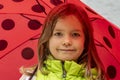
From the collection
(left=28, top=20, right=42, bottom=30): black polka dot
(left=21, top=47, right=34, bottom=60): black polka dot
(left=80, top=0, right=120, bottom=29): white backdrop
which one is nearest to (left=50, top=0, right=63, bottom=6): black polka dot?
(left=28, top=20, right=42, bottom=30): black polka dot

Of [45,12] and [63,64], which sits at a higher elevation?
[45,12]

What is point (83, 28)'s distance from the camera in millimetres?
1697

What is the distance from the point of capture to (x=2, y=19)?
1.84m

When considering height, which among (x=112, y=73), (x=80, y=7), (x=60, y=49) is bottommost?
(x=112, y=73)

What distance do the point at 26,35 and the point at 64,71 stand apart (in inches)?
10.3

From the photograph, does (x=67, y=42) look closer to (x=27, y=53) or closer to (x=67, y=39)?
(x=67, y=39)

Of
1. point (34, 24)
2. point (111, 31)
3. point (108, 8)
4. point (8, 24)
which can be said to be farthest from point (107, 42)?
point (108, 8)

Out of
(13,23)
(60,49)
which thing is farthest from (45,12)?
(60,49)

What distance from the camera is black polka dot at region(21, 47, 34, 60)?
6.01 feet

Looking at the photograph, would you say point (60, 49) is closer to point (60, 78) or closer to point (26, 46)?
point (60, 78)

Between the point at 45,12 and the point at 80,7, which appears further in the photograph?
the point at 45,12

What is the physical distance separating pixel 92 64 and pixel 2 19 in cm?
41

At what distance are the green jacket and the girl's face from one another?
0.02m

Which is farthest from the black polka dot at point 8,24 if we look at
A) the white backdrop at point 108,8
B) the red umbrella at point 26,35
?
the white backdrop at point 108,8
